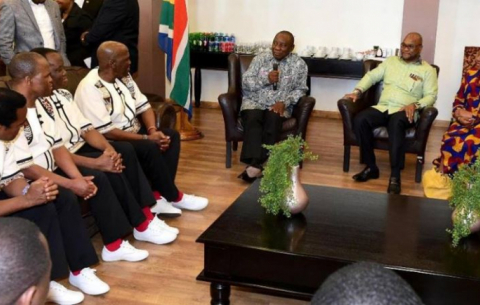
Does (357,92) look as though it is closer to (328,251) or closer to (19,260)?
(328,251)

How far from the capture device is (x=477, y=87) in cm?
446

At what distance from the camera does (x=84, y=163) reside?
11.2 feet

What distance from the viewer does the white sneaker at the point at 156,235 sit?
357cm

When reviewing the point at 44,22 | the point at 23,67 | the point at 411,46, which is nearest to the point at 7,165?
the point at 23,67

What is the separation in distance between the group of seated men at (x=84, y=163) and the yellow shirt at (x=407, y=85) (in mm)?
1833

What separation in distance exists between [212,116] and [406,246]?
486 centimetres

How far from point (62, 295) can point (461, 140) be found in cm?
291

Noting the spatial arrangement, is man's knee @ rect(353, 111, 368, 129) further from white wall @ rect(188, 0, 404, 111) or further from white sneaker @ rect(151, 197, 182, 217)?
white wall @ rect(188, 0, 404, 111)

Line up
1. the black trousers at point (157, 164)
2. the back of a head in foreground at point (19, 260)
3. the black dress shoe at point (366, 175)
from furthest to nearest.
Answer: the black dress shoe at point (366, 175) < the black trousers at point (157, 164) < the back of a head in foreground at point (19, 260)

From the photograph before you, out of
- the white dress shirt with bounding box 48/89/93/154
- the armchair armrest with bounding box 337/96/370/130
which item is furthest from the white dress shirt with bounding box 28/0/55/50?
the armchair armrest with bounding box 337/96/370/130

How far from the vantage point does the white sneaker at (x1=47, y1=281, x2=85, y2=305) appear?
113 inches

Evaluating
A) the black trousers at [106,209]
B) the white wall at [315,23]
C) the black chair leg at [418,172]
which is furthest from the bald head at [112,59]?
the white wall at [315,23]

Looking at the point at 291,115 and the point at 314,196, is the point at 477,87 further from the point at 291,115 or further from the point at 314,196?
the point at 314,196

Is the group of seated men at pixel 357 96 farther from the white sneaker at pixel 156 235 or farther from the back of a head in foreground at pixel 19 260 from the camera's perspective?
the back of a head in foreground at pixel 19 260
